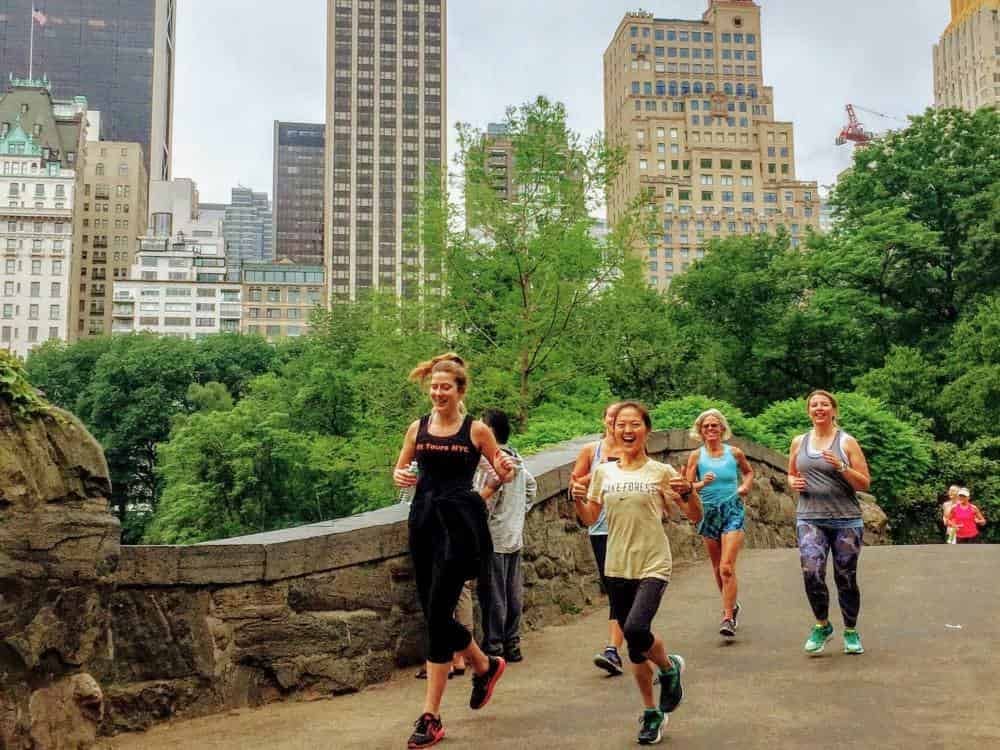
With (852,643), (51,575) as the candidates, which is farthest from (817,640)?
(51,575)

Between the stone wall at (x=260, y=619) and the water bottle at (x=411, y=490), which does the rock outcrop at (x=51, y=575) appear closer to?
the stone wall at (x=260, y=619)

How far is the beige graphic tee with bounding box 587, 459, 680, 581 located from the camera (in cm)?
510

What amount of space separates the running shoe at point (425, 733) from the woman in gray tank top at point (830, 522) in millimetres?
2805

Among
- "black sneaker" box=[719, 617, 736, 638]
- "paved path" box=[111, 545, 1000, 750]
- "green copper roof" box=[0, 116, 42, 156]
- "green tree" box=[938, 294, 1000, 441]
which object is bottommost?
"paved path" box=[111, 545, 1000, 750]

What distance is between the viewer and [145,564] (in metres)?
5.46

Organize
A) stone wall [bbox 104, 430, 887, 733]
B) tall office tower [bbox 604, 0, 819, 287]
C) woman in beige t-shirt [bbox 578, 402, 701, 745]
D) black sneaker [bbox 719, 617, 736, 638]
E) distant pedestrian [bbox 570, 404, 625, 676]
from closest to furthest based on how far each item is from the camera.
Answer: woman in beige t-shirt [bbox 578, 402, 701, 745]
stone wall [bbox 104, 430, 887, 733]
distant pedestrian [bbox 570, 404, 625, 676]
black sneaker [bbox 719, 617, 736, 638]
tall office tower [bbox 604, 0, 819, 287]

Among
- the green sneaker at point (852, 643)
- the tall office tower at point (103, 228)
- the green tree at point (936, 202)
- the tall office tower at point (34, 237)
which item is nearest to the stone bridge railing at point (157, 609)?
the green sneaker at point (852, 643)

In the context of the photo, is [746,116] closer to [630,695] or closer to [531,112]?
[531,112]

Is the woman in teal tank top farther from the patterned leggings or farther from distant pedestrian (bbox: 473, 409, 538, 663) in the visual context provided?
distant pedestrian (bbox: 473, 409, 538, 663)

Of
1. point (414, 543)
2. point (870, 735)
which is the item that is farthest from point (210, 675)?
point (870, 735)

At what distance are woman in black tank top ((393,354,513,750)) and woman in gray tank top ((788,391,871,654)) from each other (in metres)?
2.43

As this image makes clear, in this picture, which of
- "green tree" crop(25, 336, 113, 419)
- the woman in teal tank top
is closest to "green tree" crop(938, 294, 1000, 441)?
the woman in teal tank top

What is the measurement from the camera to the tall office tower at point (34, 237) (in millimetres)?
136500

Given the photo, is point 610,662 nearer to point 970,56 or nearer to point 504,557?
point 504,557
